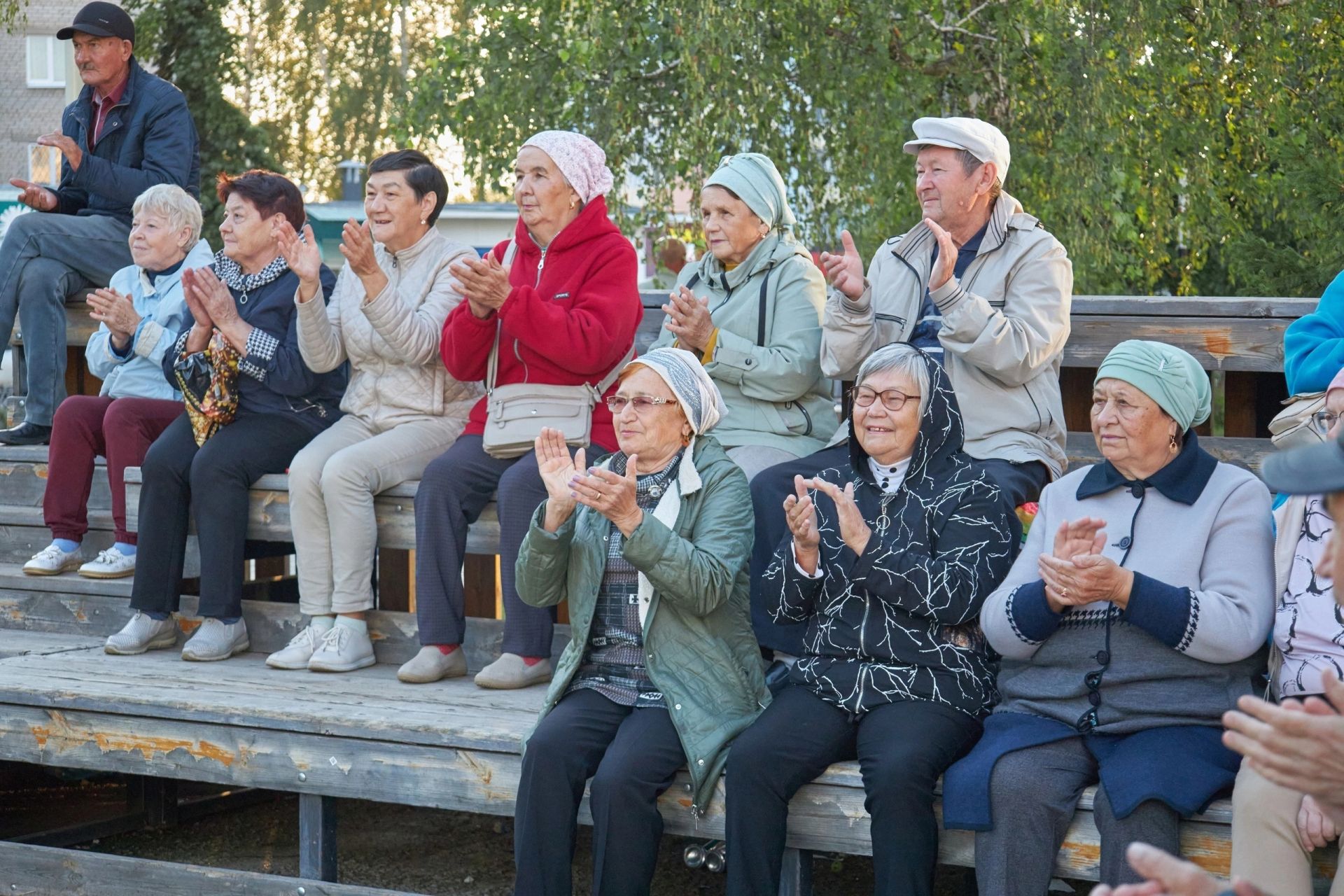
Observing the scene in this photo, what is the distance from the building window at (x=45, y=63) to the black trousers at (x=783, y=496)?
93.4 feet

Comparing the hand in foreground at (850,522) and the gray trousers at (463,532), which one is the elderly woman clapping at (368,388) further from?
the hand in foreground at (850,522)

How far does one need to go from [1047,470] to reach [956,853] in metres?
1.12

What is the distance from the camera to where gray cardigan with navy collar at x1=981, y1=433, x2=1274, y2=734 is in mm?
2883

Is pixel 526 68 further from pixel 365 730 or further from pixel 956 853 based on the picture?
pixel 956 853

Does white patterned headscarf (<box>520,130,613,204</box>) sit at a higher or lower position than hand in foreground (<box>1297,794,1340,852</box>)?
higher

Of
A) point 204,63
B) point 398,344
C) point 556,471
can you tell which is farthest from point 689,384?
point 204,63

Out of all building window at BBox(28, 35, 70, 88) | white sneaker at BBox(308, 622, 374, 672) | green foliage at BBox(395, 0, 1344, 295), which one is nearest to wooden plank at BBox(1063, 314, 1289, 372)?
white sneaker at BBox(308, 622, 374, 672)

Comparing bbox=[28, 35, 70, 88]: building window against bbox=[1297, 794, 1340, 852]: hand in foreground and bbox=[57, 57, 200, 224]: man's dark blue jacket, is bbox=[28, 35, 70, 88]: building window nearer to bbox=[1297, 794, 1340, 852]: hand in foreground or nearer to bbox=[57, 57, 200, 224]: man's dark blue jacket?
bbox=[57, 57, 200, 224]: man's dark blue jacket

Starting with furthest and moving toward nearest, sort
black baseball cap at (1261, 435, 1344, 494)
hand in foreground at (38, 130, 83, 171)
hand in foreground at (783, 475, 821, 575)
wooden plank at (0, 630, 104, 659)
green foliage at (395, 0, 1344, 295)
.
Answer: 1. green foliage at (395, 0, 1344, 295)
2. hand in foreground at (38, 130, 83, 171)
3. wooden plank at (0, 630, 104, 659)
4. hand in foreground at (783, 475, 821, 575)
5. black baseball cap at (1261, 435, 1344, 494)

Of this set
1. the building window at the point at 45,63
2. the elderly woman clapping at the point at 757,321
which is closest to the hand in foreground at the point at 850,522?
the elderly woman clapping at the point at 757,321

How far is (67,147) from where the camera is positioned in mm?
5453

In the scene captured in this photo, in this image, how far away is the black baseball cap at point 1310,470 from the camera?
168cm

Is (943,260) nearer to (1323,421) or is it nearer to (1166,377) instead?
(1166,377)

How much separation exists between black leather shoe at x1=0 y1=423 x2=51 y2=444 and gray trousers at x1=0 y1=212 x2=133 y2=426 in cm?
2
